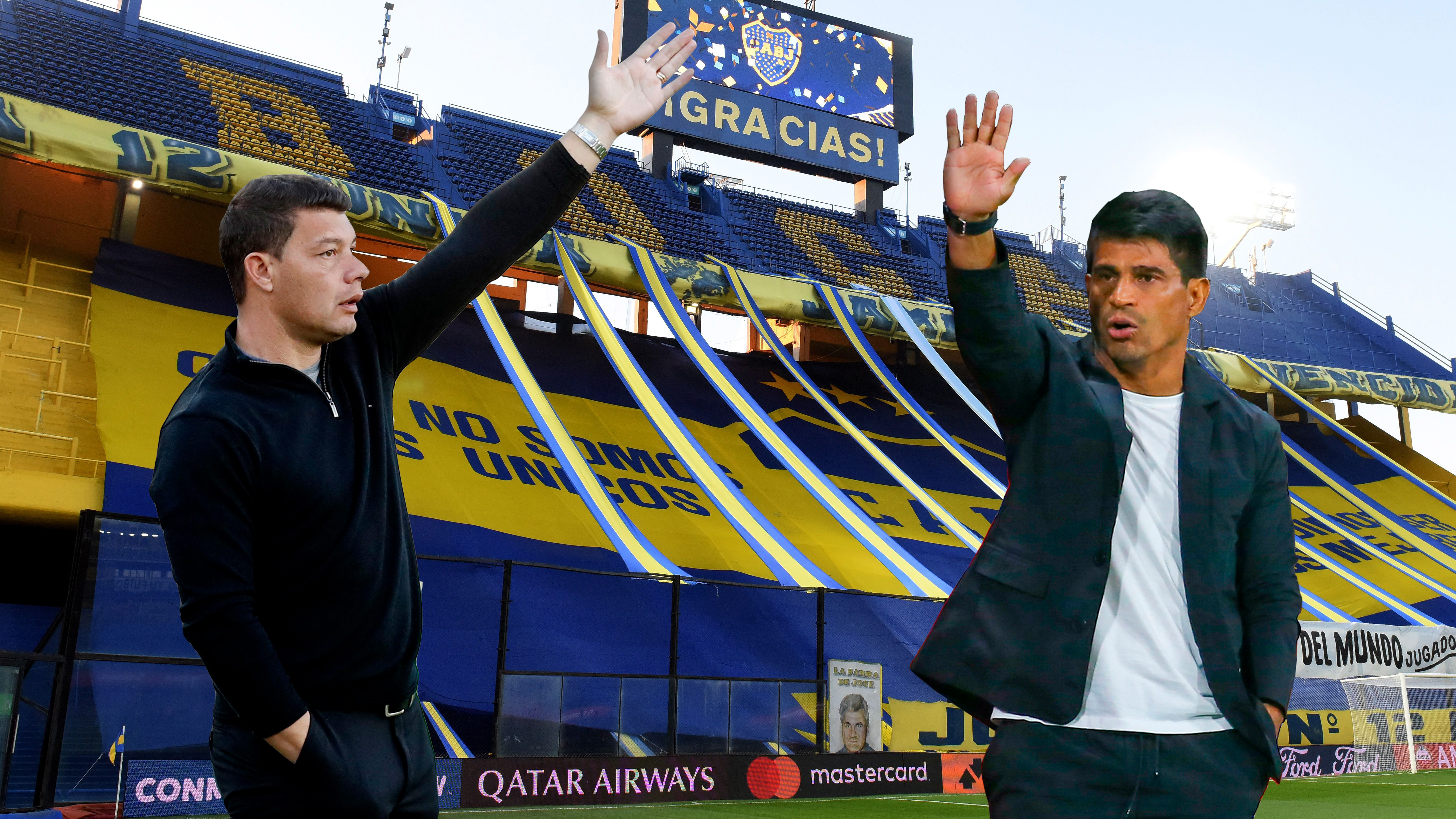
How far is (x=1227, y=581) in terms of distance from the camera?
6.41 ft

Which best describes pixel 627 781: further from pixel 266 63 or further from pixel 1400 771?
pixel 266 63

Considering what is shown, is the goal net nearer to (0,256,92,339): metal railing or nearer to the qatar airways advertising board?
the qatar airways advertising board

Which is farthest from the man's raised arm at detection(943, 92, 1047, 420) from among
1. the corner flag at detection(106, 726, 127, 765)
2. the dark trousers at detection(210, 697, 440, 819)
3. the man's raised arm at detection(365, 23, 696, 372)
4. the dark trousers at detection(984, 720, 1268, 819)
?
the corner flag at detection(106, 726, 127, 765)

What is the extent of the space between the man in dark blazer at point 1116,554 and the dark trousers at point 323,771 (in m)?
Answer: 0.95

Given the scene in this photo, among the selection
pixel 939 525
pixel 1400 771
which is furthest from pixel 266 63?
pixel 1400 771

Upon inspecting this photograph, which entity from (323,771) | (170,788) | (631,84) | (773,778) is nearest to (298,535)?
(323,771)

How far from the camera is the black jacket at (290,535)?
1692mm

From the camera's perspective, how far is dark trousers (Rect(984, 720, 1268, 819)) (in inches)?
70.2

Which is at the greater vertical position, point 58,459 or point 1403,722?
point 58,459

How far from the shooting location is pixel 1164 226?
6.57ft

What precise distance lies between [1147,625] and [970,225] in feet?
2.55

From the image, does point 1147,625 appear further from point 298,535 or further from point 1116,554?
point 298,535

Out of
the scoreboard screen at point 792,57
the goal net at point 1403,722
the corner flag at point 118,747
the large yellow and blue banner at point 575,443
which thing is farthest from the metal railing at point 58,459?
the goal net at point 1403,722

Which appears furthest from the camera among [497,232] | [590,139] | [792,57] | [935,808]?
[792,57]
